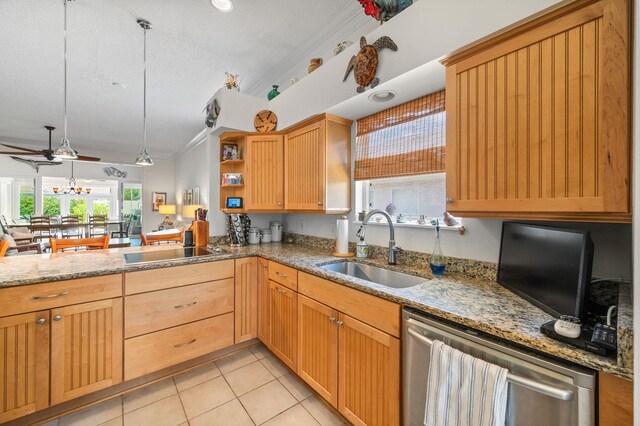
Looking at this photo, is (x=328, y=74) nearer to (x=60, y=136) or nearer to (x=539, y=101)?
(x=539, y=101)

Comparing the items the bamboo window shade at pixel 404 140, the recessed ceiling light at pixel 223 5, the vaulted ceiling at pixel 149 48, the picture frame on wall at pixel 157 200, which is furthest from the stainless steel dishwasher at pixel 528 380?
the picture frame on wall at pixel 157 200

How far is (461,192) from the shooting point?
1.32 m

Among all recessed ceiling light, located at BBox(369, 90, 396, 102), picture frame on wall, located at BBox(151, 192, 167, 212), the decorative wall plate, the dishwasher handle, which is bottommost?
the dishwasher handle

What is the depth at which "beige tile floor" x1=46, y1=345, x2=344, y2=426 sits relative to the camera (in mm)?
1639

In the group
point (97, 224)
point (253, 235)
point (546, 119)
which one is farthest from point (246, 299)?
point (97, 224)

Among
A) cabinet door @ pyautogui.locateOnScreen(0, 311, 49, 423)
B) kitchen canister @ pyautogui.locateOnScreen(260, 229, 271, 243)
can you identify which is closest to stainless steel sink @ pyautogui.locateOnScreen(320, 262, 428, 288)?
kitchen canister @ pyautogui.locateOnScreen(260, 229, 271, 243)

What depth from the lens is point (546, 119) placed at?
3.44 feet

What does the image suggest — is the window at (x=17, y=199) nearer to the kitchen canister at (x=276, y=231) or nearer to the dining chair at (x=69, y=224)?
the dining chair at (x=69, y=224)

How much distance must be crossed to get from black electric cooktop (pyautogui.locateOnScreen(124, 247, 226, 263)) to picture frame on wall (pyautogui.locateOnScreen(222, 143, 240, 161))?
0.98 m

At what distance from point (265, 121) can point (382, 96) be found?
1341 millimetres

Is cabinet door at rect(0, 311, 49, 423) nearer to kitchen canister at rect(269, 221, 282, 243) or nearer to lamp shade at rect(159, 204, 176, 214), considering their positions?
kitchen canister at rect(269, 221, 282, 243)

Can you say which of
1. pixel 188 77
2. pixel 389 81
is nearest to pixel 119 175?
pixel 188 77

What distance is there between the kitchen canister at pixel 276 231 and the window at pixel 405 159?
44.5 inches

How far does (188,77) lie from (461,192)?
343 centimetres
